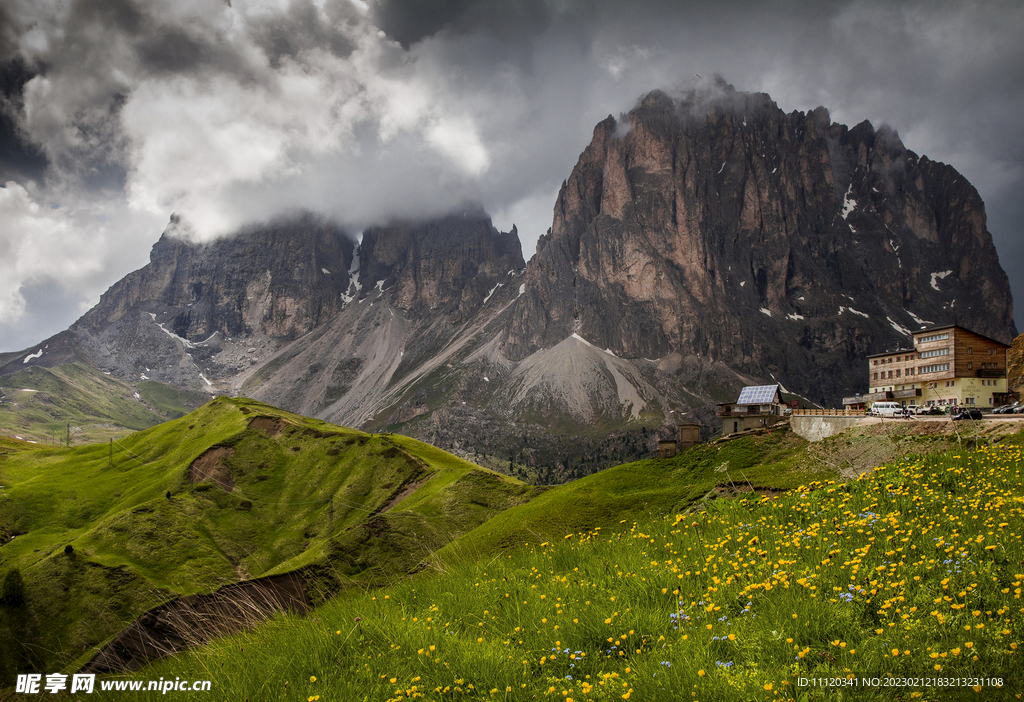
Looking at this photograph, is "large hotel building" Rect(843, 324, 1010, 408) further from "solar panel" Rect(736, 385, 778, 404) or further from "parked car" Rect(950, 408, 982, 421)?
"parked car" Rect(950, 408, 982, 421)

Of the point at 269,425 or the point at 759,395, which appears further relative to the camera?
the point at 269,425

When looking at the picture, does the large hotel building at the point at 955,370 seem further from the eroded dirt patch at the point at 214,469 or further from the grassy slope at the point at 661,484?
the eroded dirt patch at the point at 214,469

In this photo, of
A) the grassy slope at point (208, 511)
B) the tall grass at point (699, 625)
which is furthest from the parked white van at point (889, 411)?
the grassy slope at point (208, 511)

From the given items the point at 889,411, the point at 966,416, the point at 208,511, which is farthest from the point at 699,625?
the point at 208,511

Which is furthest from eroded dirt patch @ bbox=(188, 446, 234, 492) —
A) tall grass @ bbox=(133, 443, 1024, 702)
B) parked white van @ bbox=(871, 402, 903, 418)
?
tall grass @ bbox=(133, 443, 1024, 702)

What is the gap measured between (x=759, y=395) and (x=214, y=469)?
9346cm

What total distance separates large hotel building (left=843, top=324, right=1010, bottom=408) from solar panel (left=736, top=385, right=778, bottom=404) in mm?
19158

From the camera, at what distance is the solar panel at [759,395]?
222 ft

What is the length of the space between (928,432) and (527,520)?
19.2 meters

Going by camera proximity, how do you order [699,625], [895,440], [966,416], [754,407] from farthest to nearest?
1. [754,407]
2. [966,416]
3. [895,440]
4. [699,625]

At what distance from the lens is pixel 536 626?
8.33m

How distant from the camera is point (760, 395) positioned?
229 feet

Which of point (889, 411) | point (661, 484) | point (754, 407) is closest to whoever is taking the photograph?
point (661, 484)

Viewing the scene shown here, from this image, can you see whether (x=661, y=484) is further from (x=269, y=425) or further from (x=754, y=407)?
(x=269, y=425)
